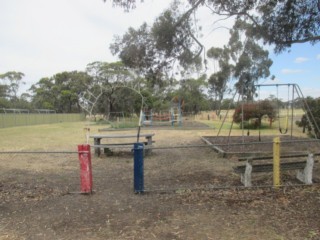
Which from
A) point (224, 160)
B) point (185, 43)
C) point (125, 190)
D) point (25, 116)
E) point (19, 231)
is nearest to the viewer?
point (19, 231)

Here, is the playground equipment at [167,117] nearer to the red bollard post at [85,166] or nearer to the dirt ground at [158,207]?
the dirt ground at [158,207]

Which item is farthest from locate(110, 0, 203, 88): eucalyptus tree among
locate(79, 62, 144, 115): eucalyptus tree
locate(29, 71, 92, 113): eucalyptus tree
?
locate(29, 71, 92, 113): eucalyptus tree

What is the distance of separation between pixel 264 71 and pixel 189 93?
22.1 meters

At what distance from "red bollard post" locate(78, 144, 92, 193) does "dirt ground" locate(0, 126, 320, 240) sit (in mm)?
159

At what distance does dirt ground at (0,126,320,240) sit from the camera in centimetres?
380

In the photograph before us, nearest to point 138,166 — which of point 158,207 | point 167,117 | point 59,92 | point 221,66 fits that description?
point 158,207

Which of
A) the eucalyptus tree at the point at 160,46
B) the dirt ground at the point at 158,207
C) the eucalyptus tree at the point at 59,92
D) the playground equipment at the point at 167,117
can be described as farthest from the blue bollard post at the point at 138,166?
the eucalyptus tree at the point at 59,92

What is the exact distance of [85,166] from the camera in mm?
5320

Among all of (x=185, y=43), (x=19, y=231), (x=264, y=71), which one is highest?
(x=264, y=71)

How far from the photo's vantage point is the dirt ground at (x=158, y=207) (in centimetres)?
380

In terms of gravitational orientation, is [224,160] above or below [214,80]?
below

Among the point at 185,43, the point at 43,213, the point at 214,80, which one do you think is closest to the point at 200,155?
the point at 185,43

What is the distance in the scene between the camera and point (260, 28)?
32.3 ft

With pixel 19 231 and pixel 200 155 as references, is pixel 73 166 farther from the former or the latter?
pixel 19 231
